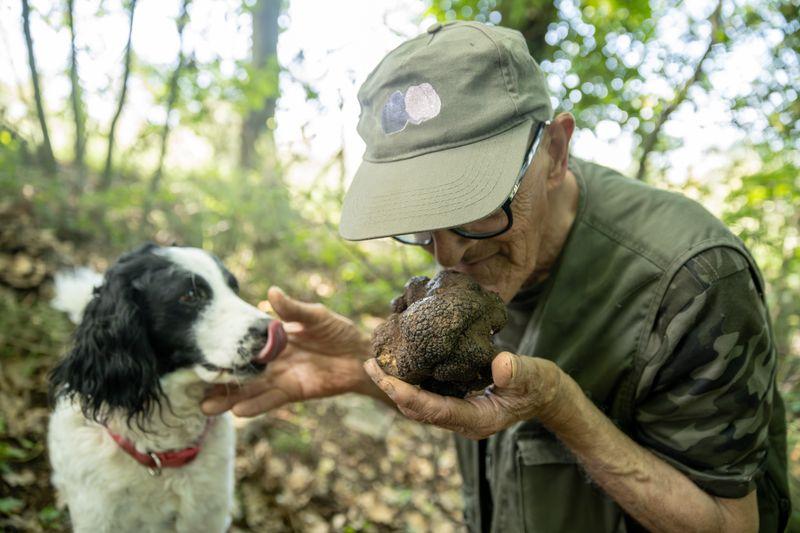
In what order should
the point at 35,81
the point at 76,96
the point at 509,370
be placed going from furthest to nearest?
1. the point at 76,96
2. the point at 35,81
3. the point at 509,370

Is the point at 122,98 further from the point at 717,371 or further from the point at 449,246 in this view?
the point at 717,371

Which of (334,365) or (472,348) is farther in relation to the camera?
(334,365)

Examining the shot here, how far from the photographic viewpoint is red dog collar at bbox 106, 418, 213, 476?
90.0 inches

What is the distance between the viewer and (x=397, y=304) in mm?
1702

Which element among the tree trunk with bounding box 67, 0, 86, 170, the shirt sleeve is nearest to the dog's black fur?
the shirt sleeve

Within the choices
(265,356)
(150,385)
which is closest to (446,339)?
(265,356)

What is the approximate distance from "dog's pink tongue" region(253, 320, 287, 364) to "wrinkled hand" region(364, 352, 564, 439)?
2.67ft

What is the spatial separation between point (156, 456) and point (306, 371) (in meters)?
0.77

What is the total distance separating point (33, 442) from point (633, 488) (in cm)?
357

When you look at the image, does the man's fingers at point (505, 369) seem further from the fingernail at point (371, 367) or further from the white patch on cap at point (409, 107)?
the white patch on cap at point (409, 107)

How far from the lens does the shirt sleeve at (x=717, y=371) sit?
1.56 meters

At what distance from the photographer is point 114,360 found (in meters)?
2.26

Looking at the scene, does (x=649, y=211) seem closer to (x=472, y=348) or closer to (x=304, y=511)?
(x=472, y=348)

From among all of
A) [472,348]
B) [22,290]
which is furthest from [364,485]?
[22,290]
